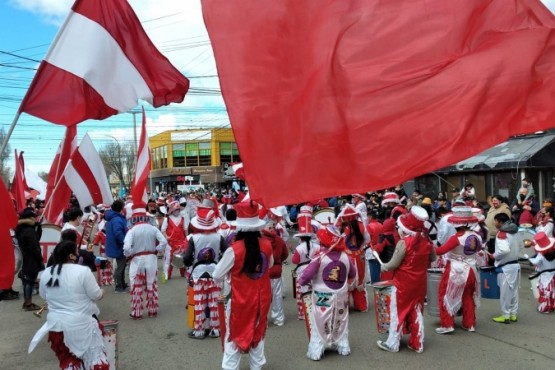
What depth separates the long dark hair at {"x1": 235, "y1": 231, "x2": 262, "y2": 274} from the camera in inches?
219

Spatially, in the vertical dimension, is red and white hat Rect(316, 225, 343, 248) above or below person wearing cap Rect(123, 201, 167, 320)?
above

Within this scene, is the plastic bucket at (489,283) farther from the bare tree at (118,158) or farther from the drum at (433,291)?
the bare tree at (118,158)

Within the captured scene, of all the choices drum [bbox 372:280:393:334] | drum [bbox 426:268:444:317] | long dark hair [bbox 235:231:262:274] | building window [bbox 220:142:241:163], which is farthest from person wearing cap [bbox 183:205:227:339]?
building window [bbox 220:142:241:163]

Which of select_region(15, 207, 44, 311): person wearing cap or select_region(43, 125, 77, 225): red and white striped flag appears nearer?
select_region(43, 125, 77, 225): red and white striped flag

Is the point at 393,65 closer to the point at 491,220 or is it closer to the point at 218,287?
the point at 218,287

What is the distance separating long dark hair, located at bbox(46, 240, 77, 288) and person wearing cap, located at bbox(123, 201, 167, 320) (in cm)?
356

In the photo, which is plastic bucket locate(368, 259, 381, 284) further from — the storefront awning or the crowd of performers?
the storefront awning

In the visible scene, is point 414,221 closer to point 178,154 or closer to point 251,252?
point 251,252

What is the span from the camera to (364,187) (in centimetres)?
309

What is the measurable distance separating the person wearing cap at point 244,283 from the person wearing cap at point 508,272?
13.4ft

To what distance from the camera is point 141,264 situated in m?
8.53

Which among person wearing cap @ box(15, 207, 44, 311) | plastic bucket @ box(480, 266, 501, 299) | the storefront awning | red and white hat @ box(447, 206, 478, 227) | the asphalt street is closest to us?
the asphalt street

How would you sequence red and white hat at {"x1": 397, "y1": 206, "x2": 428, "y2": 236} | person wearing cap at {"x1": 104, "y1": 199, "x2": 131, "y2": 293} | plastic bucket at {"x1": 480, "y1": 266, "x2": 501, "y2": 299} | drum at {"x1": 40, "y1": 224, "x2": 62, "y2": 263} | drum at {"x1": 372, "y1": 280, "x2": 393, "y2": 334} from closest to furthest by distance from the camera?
1. red and white hat at {"x1": 397, "y1": 206, "x2": 428, "y2": 236}
2. drum at {"x1": 372, "y1": 280, "x2": 393, "y2": 334}
3. plastic bucket at {"x1": 480, "y1": 266, "x2": 501, "y2": 299}
4. drum at {"x1": 40, "y1": 224, "x2": 62, "y2": 263}
5. person wearing cap at {"x1": 104, "y1": 199, "x2": 131, "y2": 293}

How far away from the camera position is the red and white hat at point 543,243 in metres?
8.07
